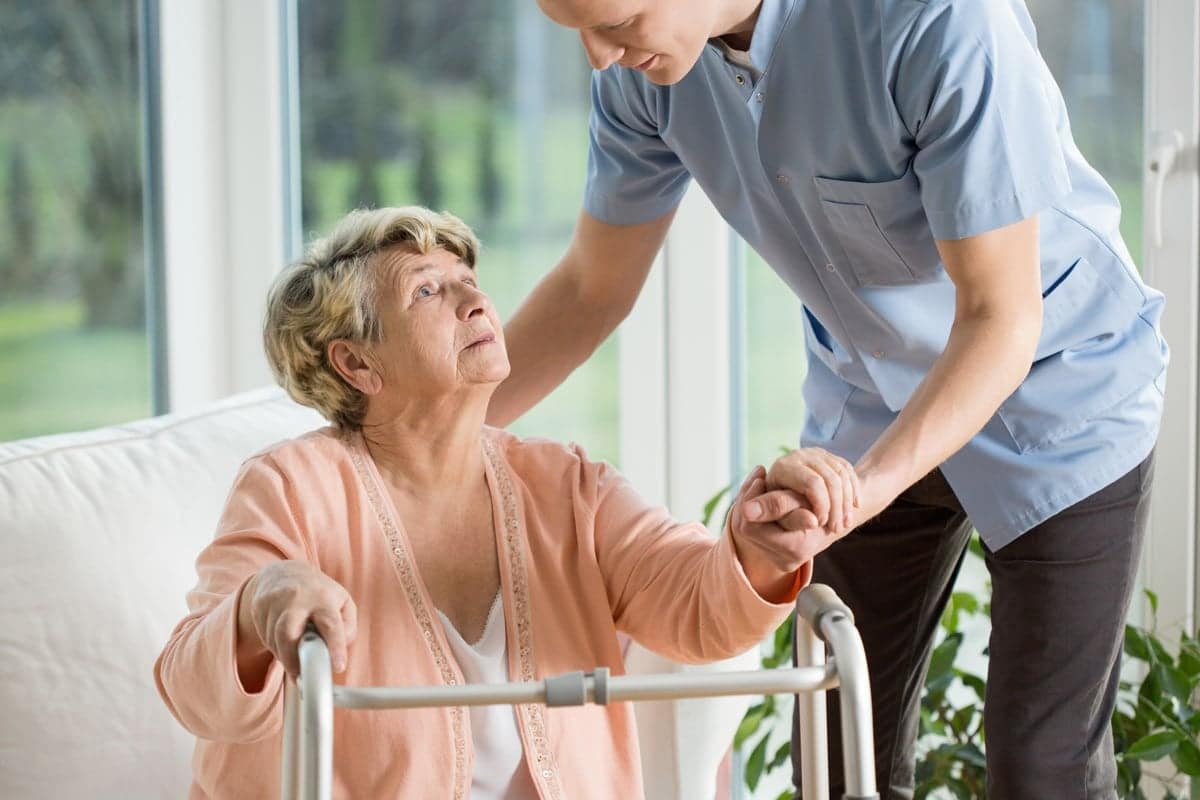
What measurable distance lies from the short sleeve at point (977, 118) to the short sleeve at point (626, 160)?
0.39 metres

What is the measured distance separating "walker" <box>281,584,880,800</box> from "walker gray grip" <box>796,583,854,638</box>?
28 mm

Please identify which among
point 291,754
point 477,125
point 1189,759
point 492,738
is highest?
point 477,125

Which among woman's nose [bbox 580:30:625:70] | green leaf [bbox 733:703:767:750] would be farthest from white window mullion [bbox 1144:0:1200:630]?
woman's nose [bbox 580:30:625:70]

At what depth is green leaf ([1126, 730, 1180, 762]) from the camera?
6.57 feet

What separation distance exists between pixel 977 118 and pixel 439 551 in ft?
2.42

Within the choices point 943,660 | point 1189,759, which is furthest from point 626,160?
point 1189,759

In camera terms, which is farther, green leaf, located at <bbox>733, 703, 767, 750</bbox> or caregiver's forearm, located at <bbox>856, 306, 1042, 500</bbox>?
green leaf, located at <bbox>733, 703, 767, 750</bbox>

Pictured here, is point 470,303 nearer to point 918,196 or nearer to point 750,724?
point 918,196

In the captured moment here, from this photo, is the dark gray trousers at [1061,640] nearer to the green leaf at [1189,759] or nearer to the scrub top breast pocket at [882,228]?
the scrub top breast pocket at [882,228]

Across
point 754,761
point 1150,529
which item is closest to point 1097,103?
point 1150,529

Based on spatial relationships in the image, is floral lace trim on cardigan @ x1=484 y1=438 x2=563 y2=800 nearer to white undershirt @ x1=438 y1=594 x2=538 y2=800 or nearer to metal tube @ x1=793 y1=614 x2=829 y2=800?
white undershirt @ x1=438 y1=594 x2=538 y2=800

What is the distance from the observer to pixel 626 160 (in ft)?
5.73

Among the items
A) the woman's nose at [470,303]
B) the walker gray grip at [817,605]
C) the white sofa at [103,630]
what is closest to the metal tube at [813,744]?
the walker gray grip at [817,605]

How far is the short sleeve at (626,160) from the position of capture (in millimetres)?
1687
